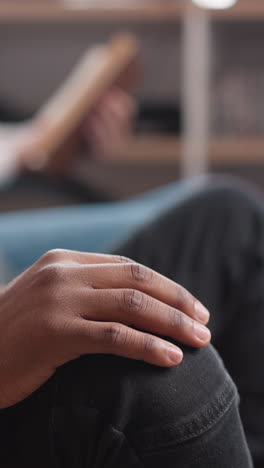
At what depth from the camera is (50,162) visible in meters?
1.39

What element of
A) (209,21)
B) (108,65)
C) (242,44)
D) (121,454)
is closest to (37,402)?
(121,454)

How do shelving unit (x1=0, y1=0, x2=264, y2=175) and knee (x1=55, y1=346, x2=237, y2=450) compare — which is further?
shelving unit (x1=0, y1=0, x2=264, y2=175)

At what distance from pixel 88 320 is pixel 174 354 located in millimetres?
54

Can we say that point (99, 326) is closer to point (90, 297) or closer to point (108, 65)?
point (90, 297)

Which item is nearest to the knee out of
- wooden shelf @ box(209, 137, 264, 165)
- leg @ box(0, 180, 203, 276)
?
leg @ box(0, 180, 203, 276)

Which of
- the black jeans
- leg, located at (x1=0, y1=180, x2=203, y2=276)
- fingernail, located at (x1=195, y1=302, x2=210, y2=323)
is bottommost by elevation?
leg, located at (x1=0, y1=180, x2=203, y2=276)

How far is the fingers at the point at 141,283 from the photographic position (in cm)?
43

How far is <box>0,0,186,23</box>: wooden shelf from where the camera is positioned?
2377 mm

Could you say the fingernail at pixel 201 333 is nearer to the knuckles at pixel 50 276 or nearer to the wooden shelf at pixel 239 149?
the knuckles at pixel 50 276

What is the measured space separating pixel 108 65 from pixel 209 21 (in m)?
1.05

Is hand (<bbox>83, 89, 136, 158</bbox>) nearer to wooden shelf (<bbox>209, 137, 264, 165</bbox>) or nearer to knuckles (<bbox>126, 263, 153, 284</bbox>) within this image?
wooden shelf (<bbox>209, 137, 264, 165</bbox>)

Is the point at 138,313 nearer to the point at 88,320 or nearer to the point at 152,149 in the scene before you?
the point at 88,320

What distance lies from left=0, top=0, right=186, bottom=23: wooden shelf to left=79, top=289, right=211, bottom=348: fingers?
2.10 m

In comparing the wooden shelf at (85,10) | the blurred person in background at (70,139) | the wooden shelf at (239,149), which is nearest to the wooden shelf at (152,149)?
the wooden shelf at (239,149)
